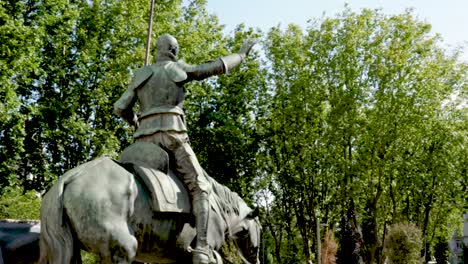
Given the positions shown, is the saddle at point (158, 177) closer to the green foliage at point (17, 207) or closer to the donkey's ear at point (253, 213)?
the donkey's ear at point (253, 213)

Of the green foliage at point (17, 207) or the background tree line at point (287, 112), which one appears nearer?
the green foliage at point (17, 207)

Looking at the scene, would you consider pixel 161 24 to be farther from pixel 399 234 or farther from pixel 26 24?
pixel 399 234

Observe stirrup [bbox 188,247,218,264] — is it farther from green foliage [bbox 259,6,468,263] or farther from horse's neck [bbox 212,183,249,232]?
green foliage [bbox 259,6,468,263]

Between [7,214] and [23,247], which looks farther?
[7,214]

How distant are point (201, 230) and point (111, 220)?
1298 millimetres

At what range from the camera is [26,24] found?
21.7m

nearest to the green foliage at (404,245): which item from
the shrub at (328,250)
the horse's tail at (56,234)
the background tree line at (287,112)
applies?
the background tree line at (287,112)

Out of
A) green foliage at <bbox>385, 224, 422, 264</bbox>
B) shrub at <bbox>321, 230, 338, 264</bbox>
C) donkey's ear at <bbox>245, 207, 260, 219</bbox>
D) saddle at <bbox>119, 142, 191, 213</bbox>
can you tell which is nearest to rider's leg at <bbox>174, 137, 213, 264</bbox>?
saddle at <bbox>119, 142, 191, 213</bbox>

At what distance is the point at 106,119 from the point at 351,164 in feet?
38.8

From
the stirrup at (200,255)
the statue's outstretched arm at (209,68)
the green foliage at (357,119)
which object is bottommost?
the stirrup at (200,255)

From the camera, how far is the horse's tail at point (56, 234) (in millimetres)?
5680

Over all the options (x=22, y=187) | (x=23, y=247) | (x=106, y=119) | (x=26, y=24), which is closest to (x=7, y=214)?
(x=22, y=187)

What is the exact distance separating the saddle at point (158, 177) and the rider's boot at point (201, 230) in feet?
0.46

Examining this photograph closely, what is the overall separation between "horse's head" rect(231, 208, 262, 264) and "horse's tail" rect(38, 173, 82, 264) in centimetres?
292
